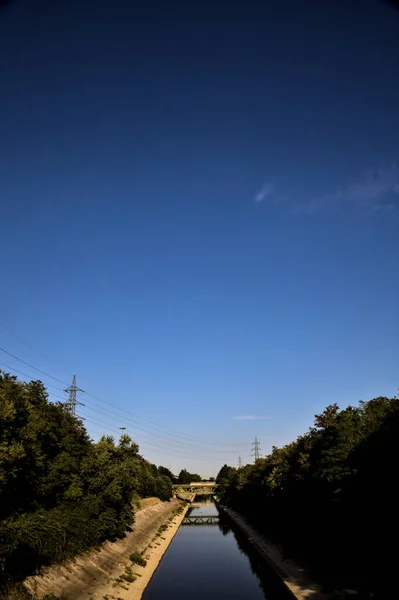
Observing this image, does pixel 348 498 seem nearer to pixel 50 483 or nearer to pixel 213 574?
pixel 213 574

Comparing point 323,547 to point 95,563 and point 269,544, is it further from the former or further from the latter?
point 95,563

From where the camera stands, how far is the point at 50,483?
113ft

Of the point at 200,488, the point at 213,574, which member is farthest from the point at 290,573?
the point at 200,488

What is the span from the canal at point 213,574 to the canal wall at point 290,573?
73 cm

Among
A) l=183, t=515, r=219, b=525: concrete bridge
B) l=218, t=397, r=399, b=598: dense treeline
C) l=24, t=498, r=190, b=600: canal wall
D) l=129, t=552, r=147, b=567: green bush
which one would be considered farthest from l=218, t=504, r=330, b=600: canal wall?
l=183, t=515, r=219, b=525: concrete bridge

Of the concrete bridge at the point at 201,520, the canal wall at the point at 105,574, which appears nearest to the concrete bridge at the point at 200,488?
the concrete bridge at the point at 201,520

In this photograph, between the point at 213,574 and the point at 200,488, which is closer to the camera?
the point at 213,574

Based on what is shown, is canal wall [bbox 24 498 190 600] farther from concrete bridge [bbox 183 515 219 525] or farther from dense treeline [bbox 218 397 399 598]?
concrete bridge [bbox 183 515 219 525]

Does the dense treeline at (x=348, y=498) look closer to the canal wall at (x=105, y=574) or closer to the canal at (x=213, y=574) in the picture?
the canal at (x=213, y=574)

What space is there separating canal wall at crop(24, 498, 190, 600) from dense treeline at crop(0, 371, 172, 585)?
917mm

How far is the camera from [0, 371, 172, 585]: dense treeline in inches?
952

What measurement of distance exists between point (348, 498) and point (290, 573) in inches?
425

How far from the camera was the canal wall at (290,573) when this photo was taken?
2979 centimetres

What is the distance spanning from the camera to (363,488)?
1156 inches
